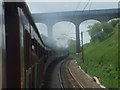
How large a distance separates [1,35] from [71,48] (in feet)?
380

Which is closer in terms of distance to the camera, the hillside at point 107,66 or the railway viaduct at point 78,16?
the hillside at point 107,66

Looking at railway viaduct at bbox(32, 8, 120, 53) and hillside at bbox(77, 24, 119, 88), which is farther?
railway viaduct at bbox(32, 8, 120, 53)

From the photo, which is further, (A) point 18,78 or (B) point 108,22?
(B) point 108,22

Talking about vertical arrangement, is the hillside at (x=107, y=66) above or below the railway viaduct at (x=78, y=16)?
below

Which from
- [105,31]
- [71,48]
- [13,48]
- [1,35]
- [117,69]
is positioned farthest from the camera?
[71,48]

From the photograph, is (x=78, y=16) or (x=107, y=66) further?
(x=78, y=16)

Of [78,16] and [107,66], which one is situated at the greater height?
[78,16]

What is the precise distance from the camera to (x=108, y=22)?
74.1m

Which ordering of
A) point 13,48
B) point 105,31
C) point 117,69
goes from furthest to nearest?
point 105,31, point 117,69, point 13,48

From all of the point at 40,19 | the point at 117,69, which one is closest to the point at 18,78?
the point at 117,69

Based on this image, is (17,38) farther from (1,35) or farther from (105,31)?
(105,31)

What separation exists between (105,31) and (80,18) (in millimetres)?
7109

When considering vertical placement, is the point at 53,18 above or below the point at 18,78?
above

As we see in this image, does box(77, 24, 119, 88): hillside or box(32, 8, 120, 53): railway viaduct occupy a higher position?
box(32, 8, 120, 53): railway viaduct
